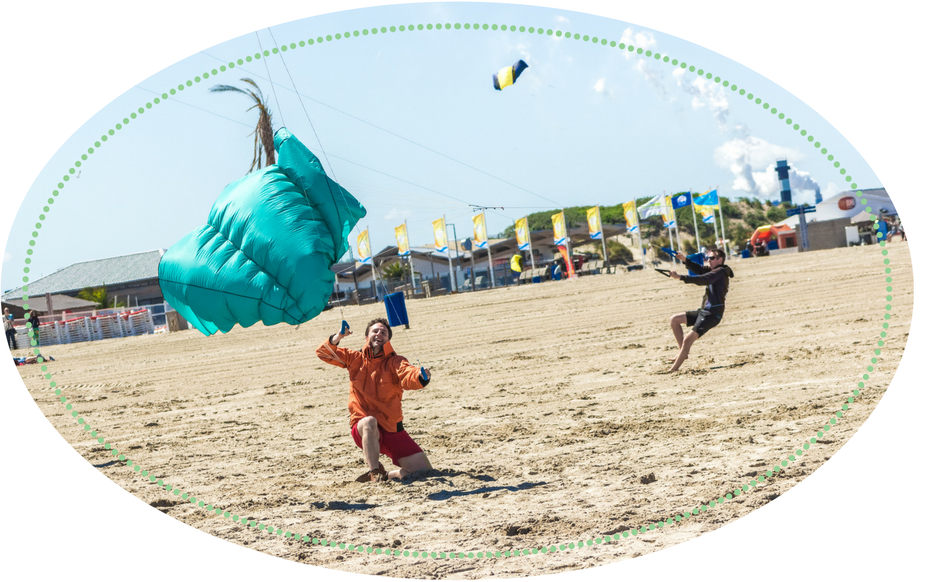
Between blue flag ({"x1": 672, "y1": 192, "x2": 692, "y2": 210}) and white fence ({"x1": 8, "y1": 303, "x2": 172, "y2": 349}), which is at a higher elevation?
→ blue flag ({"x1": 672, "y1": 192, "x2": 692, "y2": 210})

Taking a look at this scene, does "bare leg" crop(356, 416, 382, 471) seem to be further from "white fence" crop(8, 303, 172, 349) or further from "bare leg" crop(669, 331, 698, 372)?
"white fence" crop(8, 303, 172, 349)

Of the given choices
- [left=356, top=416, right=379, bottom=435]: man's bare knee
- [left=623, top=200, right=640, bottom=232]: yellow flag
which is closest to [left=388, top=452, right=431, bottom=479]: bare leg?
[left=356, top=416, right=379, bottom=435]: man's bare knee

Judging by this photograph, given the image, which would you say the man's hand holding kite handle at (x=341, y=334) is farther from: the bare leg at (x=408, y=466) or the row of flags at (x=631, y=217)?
the row of flags at (x=631, y=217)

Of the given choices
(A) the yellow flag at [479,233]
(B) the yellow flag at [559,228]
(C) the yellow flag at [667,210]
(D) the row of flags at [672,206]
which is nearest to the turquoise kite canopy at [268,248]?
(A) the yellow flag at [479,233]

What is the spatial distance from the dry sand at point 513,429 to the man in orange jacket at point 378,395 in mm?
200

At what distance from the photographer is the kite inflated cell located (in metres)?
5.53

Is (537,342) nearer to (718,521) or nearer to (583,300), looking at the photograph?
(583,300)

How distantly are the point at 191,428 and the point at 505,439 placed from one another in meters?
→ 3.76

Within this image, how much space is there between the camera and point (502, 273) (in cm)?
2778

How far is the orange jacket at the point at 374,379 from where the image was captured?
5344mm

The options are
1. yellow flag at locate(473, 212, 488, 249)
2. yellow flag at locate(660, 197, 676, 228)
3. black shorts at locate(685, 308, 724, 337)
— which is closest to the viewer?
black shorts at locate(685, 308, 724, 337)

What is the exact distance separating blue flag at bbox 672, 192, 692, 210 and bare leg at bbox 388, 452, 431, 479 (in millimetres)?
21078

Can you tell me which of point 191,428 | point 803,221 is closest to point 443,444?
point 191,428

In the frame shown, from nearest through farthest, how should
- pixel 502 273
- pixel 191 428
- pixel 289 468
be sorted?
pixel 289 468 < pixel 191 428 < pixel 502 273
